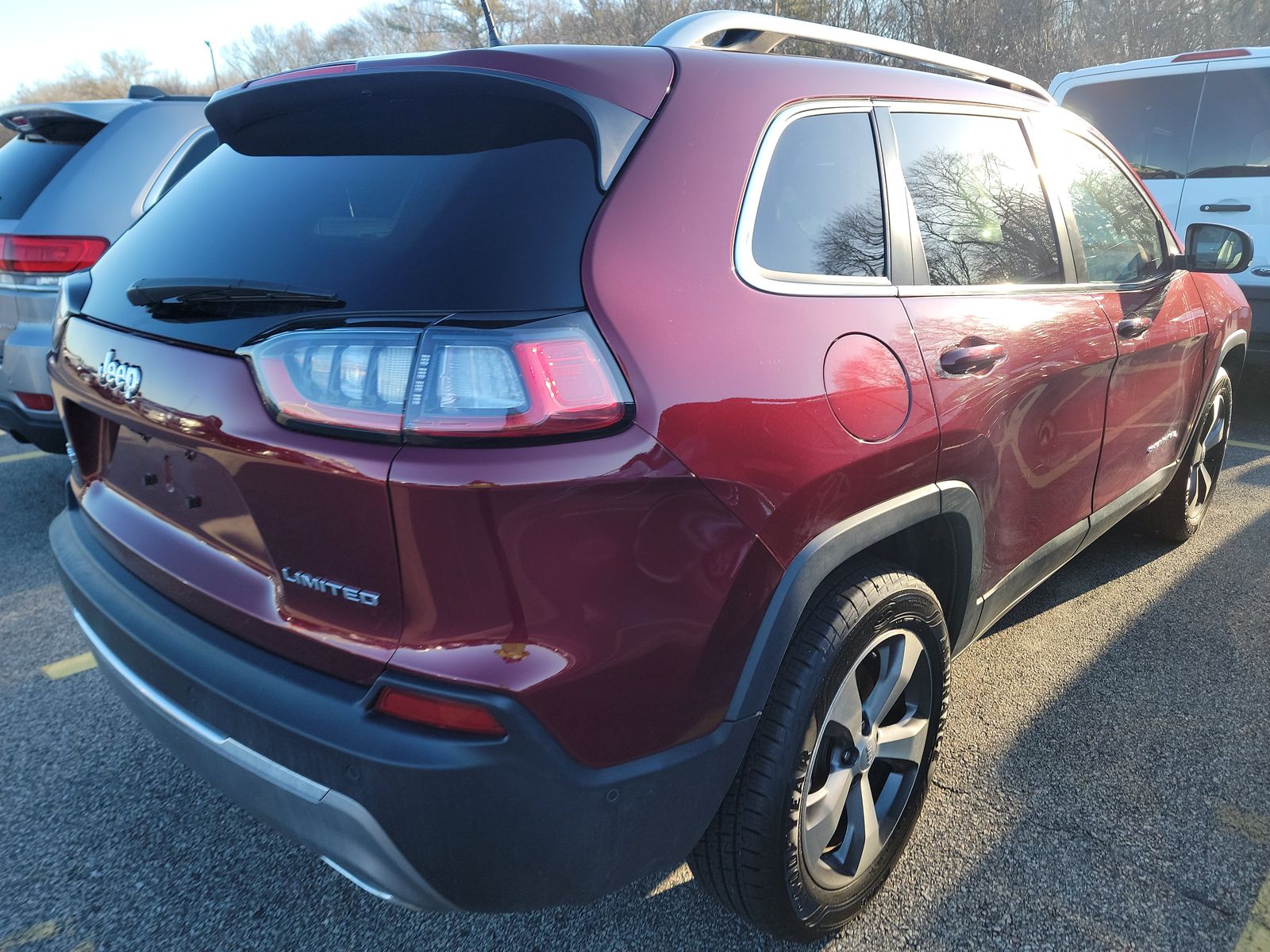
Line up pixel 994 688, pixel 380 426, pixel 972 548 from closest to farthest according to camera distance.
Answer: pixel 380 426 → pixel 972 548 → pixel 994 688

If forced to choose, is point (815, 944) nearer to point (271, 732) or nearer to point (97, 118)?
point (271, 732)

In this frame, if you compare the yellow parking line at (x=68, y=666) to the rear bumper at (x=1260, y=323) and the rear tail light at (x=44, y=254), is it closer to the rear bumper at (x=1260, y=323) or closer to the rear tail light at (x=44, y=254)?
the rear tail light at (x=44, y=254)

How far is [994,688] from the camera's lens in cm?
287

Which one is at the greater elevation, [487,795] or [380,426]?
[380,426]

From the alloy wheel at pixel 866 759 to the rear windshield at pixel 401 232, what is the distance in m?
1.03

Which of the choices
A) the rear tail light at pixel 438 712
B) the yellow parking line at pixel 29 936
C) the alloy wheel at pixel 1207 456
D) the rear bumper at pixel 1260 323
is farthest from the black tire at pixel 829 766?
the rear bumper at pixel 1260 323

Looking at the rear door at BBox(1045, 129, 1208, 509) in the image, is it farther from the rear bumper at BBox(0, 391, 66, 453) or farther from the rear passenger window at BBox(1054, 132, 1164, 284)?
the rear bumper at BBox(0, 391, 66, 453)

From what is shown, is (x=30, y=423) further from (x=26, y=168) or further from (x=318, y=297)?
(x=318, y=297)

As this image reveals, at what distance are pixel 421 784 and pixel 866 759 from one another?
1.02 meters

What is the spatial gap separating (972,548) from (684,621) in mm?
1027

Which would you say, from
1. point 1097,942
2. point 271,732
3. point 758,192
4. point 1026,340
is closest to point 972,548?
point 1026,340

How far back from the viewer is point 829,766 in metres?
1.89

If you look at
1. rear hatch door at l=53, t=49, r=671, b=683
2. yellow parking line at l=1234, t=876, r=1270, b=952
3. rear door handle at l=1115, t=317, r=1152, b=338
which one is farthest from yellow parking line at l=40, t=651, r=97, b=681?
rear door handle at l=1115, t=317, r=1152, b=338

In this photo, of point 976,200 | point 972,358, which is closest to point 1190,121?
point 976,200
